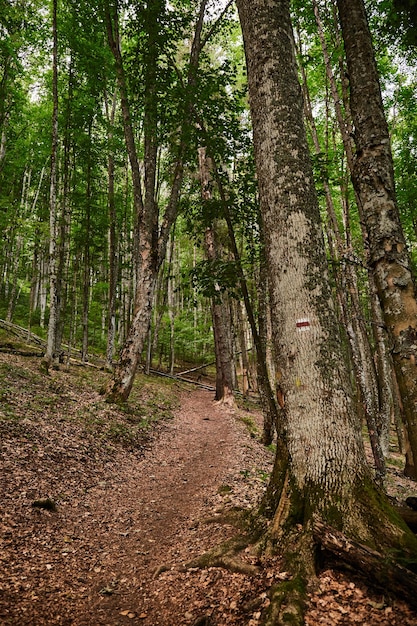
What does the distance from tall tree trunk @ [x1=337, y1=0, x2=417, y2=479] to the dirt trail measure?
251cm

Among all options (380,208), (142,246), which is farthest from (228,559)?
(142,246)

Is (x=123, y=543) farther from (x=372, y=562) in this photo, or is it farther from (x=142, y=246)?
(x=142, y=246)

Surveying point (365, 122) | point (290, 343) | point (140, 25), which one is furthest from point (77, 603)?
point (140, 25)

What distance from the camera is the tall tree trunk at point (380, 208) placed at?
8.61ft

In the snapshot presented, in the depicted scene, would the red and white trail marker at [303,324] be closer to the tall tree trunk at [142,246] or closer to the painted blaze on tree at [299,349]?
the painted blaze on tree at [299,349]

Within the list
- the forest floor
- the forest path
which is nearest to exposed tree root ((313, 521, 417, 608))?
the forest floor

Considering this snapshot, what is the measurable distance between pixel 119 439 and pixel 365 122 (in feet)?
25.1

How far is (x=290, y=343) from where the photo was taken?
3258mm

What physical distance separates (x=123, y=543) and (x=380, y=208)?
4.73 m

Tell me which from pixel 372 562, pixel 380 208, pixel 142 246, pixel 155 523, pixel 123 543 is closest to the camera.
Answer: pixel 372 562

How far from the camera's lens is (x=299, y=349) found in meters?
3.20

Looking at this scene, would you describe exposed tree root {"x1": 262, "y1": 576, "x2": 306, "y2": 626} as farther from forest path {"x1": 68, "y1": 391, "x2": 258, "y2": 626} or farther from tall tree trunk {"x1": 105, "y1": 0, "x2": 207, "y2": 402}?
tall tree trunk {"x1": 105, "y1": 0, "x2": 207, "y2": 402}

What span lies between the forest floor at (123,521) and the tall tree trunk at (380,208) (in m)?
1.64

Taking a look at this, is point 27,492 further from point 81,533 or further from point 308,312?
point 308,312
